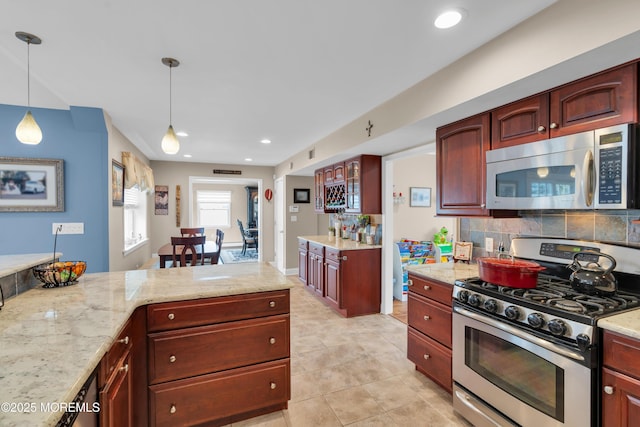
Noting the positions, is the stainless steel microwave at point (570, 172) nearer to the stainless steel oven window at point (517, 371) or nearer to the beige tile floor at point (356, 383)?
the stainless steel oven window at point (517, 371)

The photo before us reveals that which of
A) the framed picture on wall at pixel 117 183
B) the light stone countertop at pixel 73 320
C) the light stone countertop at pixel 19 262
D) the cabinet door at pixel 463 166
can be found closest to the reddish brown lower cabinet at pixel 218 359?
the light stone countertop at pixel 73 320

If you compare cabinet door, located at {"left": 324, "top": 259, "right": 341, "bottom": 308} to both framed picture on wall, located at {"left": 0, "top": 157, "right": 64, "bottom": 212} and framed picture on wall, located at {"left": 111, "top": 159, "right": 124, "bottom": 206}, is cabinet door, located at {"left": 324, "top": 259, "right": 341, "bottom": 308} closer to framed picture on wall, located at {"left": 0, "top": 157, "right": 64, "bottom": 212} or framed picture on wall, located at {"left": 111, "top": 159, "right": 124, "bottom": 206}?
framed picture on wall, located at {"left": 111, "top": 159, "right": 124, "bottom": 206}

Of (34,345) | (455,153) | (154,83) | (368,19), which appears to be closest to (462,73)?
(455,153)

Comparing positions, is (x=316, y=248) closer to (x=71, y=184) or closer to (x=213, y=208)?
(x=71, y=184)

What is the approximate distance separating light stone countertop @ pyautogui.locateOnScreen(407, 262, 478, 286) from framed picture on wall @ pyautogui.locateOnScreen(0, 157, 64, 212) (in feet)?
12.3

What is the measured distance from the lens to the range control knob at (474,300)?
1842 mm

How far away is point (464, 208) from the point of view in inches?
92.0

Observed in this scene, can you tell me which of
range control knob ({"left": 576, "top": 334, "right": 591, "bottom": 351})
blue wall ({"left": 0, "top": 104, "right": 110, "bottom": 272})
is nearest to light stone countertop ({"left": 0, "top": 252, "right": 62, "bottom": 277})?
blue wall ({"left": 0, "top": 104, "right": 110, "bottom": 272})

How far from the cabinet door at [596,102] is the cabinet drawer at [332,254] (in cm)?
260

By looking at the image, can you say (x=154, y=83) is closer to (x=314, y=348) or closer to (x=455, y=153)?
(x=455, y=153)

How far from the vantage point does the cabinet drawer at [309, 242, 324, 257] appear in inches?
172

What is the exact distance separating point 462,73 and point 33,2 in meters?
2.49

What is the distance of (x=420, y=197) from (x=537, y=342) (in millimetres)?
4015

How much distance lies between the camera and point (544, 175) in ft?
5.82
